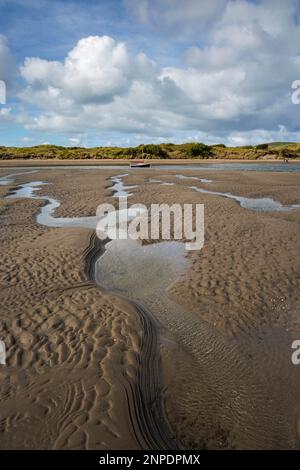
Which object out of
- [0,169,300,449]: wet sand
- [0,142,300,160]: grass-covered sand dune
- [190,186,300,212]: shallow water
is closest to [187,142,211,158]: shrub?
[0,142,300,160]: grass-covered sand dune

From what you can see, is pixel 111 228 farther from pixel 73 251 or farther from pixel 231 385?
pixel 231 385

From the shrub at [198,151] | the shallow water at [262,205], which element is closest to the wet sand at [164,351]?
the shallow water at [262,205]

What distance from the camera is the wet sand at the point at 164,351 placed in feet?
A: 14.6

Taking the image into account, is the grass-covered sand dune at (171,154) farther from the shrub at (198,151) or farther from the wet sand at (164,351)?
the wet sand at (164,351)

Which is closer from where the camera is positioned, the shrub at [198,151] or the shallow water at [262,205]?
the shallow water at [262,205]

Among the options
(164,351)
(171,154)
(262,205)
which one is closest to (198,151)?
(171,154)

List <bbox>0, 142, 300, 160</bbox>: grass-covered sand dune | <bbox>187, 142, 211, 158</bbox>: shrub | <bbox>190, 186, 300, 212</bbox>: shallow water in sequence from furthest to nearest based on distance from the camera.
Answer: <bbox>187, 142, 211, 158</bbox>: shrub
<bbox>0, 142, 300, 160</bbox>: grass-covered sand dune
<bbox>190, 186, 300, 212</bbox>: shallow water

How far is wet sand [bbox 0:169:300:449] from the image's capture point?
175 inches

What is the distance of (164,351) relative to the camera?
629cm

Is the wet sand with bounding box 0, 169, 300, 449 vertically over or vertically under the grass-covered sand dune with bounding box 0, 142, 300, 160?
under

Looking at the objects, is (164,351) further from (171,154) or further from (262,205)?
(171,154)

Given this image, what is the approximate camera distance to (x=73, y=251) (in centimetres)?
1155

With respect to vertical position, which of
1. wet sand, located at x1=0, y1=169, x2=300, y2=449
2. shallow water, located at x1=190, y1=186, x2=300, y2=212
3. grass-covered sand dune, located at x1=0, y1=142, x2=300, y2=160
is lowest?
wet sand, located at x1=0, y1=169, x2=300, y2=449

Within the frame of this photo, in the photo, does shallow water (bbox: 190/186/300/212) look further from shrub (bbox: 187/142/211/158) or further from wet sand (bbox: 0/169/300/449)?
shrub (bbox: 187/142/211/158)
